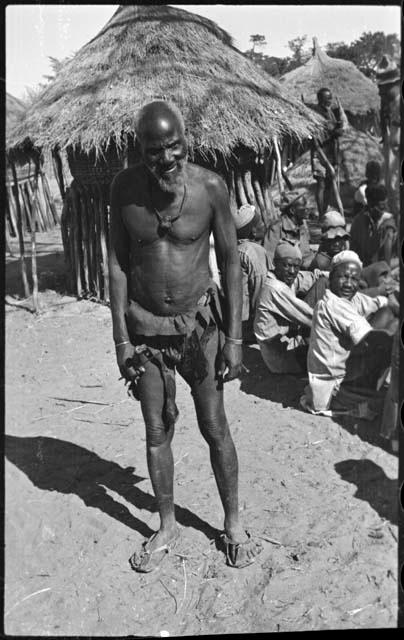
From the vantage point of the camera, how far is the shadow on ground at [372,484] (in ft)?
11.3

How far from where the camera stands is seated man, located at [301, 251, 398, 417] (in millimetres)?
4379

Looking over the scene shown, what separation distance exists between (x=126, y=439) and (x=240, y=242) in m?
2.35

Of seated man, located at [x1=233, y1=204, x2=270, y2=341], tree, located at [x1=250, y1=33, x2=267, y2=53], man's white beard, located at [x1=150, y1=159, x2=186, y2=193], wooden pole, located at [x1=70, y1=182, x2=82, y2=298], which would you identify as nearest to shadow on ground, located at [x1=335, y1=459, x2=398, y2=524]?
man's white beard, located at [x1=150, y1=159, x2=186, y2=193]

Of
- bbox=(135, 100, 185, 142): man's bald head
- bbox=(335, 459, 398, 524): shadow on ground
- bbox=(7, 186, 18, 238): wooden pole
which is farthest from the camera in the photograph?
bbox=(7, 186, 18, 238): wooden pole

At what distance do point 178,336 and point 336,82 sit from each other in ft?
45.4

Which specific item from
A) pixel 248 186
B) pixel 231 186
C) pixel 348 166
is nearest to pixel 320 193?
pixel 248 186

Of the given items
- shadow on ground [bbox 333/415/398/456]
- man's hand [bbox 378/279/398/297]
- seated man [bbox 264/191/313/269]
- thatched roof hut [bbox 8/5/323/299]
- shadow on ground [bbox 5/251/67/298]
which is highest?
thatched roof hut [bbox 8/5/323/299]

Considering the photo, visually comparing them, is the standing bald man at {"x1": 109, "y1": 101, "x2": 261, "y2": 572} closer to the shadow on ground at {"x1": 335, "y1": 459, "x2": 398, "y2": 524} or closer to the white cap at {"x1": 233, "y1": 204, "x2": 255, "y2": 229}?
the shadow on ground at {"x1": 335, "y1": 459, "x2": 398, "y2": 524}

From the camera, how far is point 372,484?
3637 millimetres

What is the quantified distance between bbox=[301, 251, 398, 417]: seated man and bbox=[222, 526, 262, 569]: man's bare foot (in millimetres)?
1535

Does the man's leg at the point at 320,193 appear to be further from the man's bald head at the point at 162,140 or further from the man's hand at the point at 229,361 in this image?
the man's bald head at the point at 162,140

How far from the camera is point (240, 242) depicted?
19.5ft

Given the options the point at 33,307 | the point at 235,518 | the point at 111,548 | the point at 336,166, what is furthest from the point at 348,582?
the point at 336,166

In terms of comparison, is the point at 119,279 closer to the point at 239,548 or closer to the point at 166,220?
the point at 166,220
